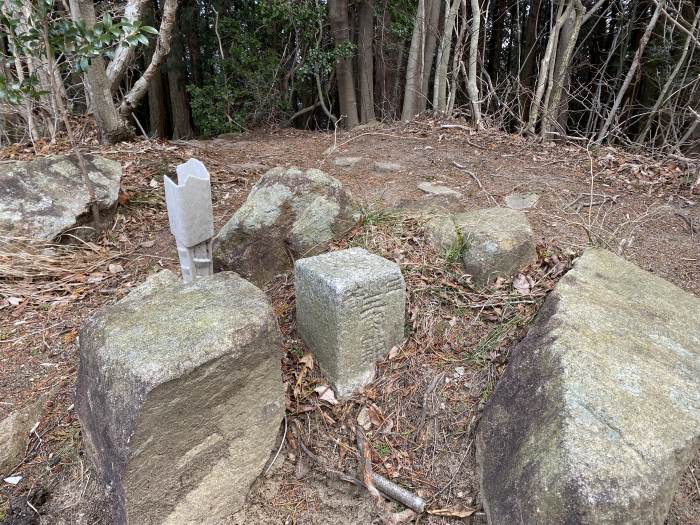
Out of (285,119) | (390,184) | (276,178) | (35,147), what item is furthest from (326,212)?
(285,119)

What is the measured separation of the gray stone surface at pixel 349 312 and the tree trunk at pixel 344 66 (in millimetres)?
5720

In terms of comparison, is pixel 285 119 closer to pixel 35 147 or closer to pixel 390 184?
pixel 35 147

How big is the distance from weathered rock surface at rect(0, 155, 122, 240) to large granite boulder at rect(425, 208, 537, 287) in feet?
8.13

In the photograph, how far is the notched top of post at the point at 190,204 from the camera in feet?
6.56

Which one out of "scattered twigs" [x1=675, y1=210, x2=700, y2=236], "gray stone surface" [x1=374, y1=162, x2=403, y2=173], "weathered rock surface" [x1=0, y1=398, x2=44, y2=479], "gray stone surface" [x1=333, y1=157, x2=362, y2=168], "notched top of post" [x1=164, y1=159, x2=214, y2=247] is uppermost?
"notched top of post" [x1=164, y1=159, x2=214, y2=247]

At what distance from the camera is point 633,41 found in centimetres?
885

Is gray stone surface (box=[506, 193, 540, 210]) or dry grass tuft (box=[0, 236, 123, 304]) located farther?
gray stone surface (box=[506, 193, 540, 210])

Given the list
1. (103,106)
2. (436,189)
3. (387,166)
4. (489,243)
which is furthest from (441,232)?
(103,106)

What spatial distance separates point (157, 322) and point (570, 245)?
2.26 m

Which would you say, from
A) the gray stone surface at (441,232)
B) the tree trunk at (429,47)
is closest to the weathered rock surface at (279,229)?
the gray stone surface at (441,232)

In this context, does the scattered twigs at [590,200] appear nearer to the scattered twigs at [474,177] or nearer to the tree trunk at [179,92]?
the scattered twigs at [474,177]

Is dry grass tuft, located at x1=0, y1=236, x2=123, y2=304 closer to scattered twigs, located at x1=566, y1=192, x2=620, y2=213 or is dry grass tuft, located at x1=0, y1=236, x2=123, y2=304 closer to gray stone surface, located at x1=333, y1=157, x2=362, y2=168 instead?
gray stone surface, located at x1=333, y1=157, x2=362, y2=168

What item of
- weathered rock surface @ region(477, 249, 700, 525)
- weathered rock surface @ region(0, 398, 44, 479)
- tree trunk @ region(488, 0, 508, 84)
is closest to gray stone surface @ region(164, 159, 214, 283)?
weathered rock surface @ region(0, 398, 44, 479)

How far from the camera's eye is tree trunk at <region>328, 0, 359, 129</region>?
6852 mm
